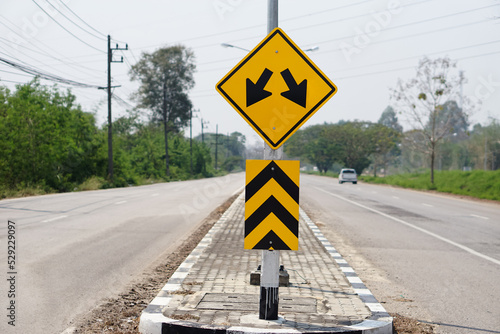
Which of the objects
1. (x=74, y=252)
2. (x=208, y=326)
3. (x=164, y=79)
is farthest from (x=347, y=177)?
(x=208, y=326)

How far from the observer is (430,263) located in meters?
8.30

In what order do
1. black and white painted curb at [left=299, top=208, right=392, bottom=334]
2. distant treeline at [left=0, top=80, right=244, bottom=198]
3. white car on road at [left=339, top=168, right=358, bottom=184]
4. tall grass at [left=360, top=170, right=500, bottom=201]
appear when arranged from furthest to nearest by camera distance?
white car on road at [left=339, top=168, right=358, bottom=184] < tall grass at [left=360, top=170, right=500, bottom=201] < distant treeline at [left=0, top=80, right=244, bottom=198] < black and white painted curb at [left=299, top=208, right=392, bottom=334]

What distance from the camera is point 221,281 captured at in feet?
20.8

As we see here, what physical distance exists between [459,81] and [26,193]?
3026 cm

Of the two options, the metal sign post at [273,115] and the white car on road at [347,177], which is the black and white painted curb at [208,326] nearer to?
the metal sign post at [273,115]

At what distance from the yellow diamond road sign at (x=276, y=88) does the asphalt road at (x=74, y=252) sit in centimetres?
271

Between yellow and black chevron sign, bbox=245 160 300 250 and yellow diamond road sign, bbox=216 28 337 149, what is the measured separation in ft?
0.79

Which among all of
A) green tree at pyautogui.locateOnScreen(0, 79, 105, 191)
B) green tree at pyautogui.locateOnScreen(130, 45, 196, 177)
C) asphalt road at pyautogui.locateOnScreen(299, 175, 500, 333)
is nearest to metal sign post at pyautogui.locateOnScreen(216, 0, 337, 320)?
asphalt road at pyautogui.locateOnScreen(299, 175, 500, 333)

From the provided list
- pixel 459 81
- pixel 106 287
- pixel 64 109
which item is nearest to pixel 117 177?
pixel 64 109

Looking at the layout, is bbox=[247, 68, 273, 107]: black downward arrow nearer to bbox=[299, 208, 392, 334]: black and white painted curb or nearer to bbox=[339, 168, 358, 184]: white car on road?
bbox=[299, 208, 392, 334]: black and white painted curb

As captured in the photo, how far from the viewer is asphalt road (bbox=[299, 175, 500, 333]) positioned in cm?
543

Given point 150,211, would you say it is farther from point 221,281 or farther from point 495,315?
point 495,315

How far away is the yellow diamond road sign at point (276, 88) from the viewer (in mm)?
4324

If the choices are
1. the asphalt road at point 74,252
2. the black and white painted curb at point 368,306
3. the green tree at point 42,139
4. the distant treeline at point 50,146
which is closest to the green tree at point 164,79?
the distant treeline at point 50,146
